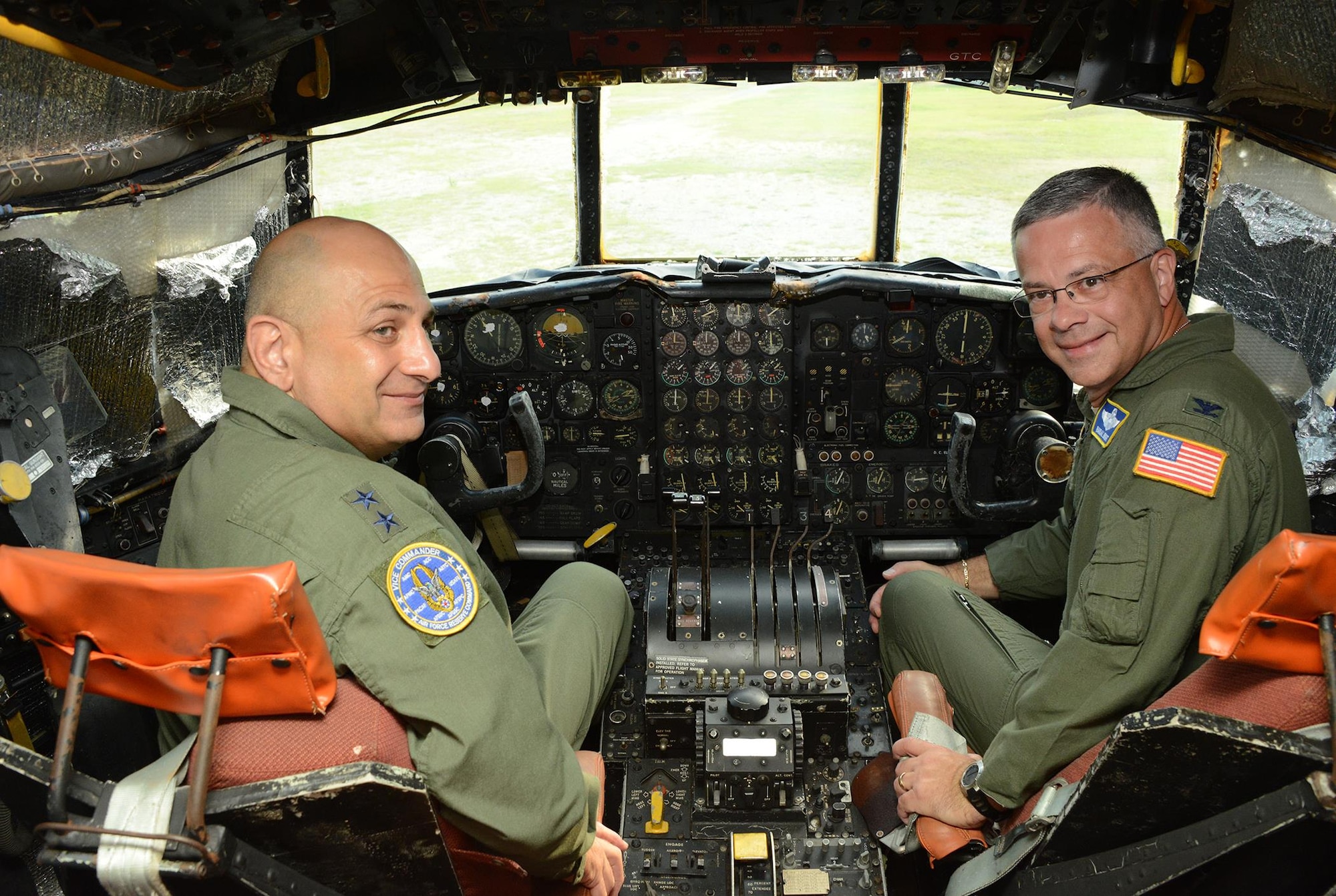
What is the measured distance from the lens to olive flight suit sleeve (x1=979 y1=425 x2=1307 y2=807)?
5.89ft

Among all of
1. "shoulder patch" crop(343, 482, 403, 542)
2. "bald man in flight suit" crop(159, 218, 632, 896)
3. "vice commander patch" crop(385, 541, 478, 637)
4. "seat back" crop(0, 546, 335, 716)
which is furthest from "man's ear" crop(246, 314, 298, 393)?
"seat back" crop(0, 546, 335, 716)

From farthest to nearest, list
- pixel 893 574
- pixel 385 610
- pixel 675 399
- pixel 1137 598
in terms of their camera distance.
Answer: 1. pixel 675 399
2. pixel 893 574
3. pixel 1137 598
4. pixel 385 610

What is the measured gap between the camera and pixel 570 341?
3.81 m

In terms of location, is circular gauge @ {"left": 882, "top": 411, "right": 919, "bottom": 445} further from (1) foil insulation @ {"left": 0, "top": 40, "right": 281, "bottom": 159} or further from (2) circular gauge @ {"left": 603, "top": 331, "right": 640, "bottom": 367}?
(1) foil insulation @ {"left": 0, "top": 40, "right": 281, "bottom": 159}

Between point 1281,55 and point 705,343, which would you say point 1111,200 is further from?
point 705,343

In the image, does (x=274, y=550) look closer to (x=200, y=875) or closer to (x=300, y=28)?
(x=200, y=875)

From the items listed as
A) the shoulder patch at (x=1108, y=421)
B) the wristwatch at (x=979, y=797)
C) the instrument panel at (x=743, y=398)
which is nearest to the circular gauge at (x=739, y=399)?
the instrument panel at (x=743, y=398)

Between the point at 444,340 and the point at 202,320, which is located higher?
the point at 202,320

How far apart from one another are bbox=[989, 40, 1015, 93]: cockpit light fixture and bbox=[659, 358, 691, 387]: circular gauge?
1.48 meters

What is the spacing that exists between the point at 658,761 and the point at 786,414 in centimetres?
167

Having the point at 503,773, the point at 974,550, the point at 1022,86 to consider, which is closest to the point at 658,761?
the point at 503,773

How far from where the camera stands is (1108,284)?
207cm

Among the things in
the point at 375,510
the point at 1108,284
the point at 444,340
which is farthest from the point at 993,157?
the point at 375,510

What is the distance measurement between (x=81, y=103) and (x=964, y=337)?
295 centimetres
